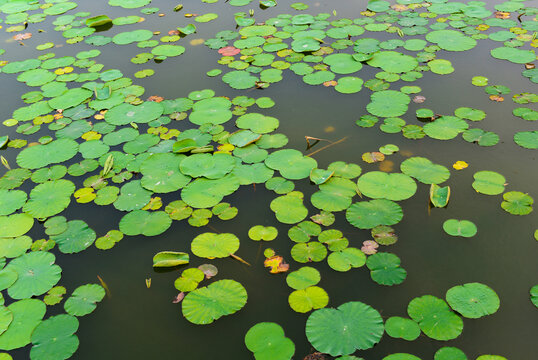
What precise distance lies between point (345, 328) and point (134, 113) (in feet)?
11.8

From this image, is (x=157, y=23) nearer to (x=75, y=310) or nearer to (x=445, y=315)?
(x=75, y=310)

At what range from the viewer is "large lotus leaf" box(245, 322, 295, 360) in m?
2.80

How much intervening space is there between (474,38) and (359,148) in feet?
10.5

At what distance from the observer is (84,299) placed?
3248 mm

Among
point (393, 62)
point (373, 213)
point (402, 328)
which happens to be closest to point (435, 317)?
point (402, 328)

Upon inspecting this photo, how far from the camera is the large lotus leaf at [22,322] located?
9.77 ft

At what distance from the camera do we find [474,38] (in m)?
6.17

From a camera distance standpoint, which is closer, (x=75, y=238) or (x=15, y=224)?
(x=75, y=238)

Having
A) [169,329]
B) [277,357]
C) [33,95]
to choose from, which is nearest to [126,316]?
[169,329]

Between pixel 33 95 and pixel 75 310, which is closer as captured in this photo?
pixel 75 310

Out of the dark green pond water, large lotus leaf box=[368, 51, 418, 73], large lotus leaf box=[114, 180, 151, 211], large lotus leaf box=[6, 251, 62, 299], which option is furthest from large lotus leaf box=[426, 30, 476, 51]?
large lotus leaf box=[6, 251, 62, 299]

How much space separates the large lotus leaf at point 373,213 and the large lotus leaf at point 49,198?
2.66m

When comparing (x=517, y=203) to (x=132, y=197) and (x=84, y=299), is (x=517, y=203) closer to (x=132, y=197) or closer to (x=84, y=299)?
(x=132, y=197)

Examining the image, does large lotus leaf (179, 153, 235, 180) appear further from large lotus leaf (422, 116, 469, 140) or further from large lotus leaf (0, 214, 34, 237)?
large lotus leaf (422, 116, 469, 140)
